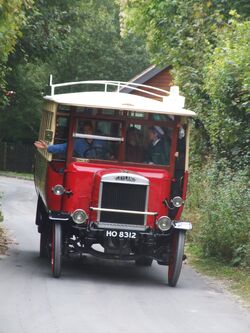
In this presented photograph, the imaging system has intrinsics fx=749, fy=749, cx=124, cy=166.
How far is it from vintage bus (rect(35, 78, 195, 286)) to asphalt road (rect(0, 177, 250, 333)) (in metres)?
0.50

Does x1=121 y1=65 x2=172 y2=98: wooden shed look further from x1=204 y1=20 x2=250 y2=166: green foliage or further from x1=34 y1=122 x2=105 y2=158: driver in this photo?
x1=34 y1=122 x2=105 y2=158: driver

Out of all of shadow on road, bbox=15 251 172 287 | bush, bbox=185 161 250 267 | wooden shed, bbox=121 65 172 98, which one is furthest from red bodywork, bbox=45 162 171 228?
wooden shed, bbox=121 65 172 98

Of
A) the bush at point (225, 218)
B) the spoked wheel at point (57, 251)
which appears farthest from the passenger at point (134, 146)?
the bush at point (225, 218)

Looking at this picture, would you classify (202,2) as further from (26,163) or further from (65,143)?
(26,163)

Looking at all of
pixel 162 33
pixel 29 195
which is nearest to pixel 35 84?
pixel 29 195

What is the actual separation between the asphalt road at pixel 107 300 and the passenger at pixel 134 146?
6.41 feet

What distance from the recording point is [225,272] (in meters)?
12.8

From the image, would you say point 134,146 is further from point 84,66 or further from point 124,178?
point 84,66

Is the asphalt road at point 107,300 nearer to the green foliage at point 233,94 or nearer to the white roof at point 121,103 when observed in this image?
the white roof at point 121,103

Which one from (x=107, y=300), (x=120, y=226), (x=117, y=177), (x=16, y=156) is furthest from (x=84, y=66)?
(x=107, y=300)

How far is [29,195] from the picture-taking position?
3108 centimetres

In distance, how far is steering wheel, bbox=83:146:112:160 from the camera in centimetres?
1173

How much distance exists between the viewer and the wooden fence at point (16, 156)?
2057 inches

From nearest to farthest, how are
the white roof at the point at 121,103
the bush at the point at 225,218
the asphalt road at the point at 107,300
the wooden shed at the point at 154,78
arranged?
the asphalt road at the point at 107,300 < the white roof at the point at 121,103 < the bush at the point at 225,218 < the wooden shed at the point at 154,78
